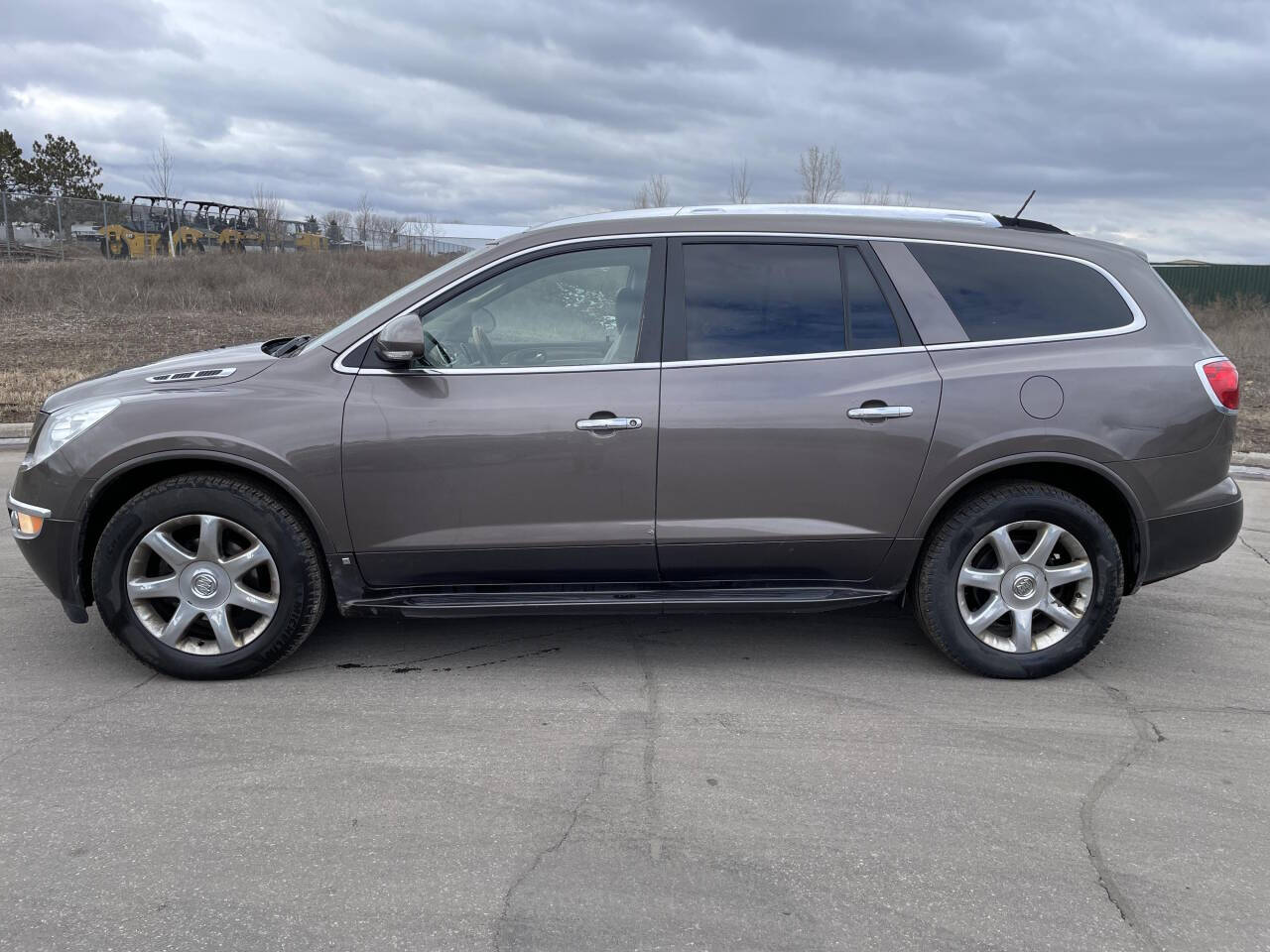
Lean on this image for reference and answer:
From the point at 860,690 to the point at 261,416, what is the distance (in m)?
2.62

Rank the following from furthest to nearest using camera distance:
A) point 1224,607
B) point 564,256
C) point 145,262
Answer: point 145,262
point 1224,607
point 564,256

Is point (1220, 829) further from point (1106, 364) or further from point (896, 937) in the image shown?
point (1106, 364)

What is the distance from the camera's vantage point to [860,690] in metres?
4.11

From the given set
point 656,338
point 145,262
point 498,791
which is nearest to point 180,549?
point 498,791

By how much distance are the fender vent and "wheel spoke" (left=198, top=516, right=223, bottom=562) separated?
0.58m

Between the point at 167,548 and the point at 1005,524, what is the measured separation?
334 cm

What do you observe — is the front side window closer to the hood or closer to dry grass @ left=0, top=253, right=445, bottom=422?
the hood

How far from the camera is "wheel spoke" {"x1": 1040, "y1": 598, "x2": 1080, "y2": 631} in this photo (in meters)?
4.14

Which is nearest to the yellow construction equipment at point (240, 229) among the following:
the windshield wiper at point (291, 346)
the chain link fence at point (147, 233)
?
the chain link fence at point (147, 233)

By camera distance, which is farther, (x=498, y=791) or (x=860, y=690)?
(x=860, y=690)

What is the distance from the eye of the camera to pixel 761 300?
162 inches

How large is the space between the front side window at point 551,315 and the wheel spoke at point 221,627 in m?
1.32

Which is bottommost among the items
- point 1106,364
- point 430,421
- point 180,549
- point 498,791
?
point 498,791

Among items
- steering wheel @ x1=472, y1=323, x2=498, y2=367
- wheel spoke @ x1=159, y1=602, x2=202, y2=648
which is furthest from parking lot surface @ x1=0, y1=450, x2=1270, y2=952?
steering wheel @ x1=472, y1=323, x2=498, y2=367
